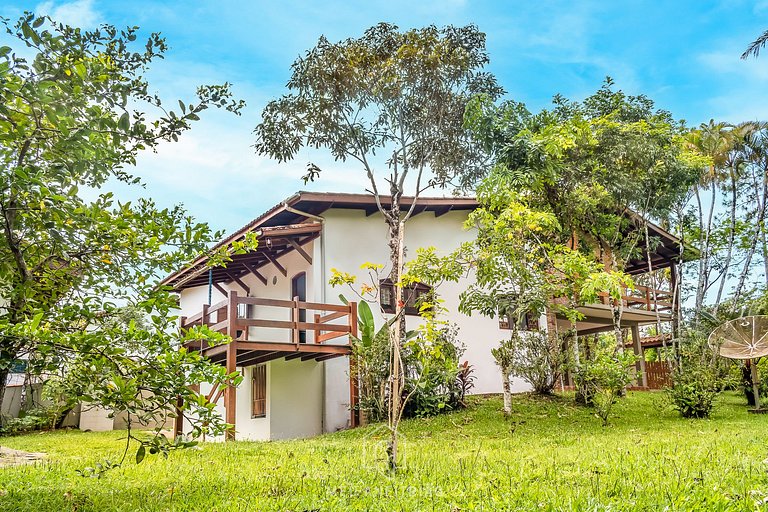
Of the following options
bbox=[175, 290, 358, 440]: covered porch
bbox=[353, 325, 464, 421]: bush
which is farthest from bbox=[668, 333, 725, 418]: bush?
bbox=[175, 290, 358, 440]: covered porch

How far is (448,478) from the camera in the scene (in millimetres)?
5832

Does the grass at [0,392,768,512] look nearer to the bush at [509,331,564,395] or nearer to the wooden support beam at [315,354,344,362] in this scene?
the bush at [509,331,564,395]

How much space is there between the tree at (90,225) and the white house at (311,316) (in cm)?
803

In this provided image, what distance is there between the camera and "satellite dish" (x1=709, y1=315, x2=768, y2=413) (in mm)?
13594

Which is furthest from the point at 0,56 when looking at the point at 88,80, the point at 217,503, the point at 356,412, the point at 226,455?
the point at 356,412

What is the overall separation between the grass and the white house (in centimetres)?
471

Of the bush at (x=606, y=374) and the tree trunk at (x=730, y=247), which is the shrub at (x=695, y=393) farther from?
the tree trunk at (x=730, y=247)

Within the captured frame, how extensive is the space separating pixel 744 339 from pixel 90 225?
14.0m

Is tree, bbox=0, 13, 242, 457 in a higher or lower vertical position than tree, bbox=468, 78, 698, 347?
lower

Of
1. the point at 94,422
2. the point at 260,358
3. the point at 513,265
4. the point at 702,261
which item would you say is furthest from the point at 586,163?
the point at 94,422

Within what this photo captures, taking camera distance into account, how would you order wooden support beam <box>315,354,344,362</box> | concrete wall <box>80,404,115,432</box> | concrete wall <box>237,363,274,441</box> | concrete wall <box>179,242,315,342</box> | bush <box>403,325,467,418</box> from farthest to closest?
concrete wall <box>80,404,115,432</box>, concrete wall <box>179,242,315,342</box>, concrete wall <box>237,363,274,441</box>, wooden support beam <box>315,354,344,362</box>, bush <box>403,325,467,418</box>

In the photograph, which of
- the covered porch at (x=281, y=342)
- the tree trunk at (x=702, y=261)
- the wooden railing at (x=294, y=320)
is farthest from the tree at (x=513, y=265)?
the tree trunk at (x=702, y=261)

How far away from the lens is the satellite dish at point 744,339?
13594 mm

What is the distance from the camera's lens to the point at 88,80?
457 cm
